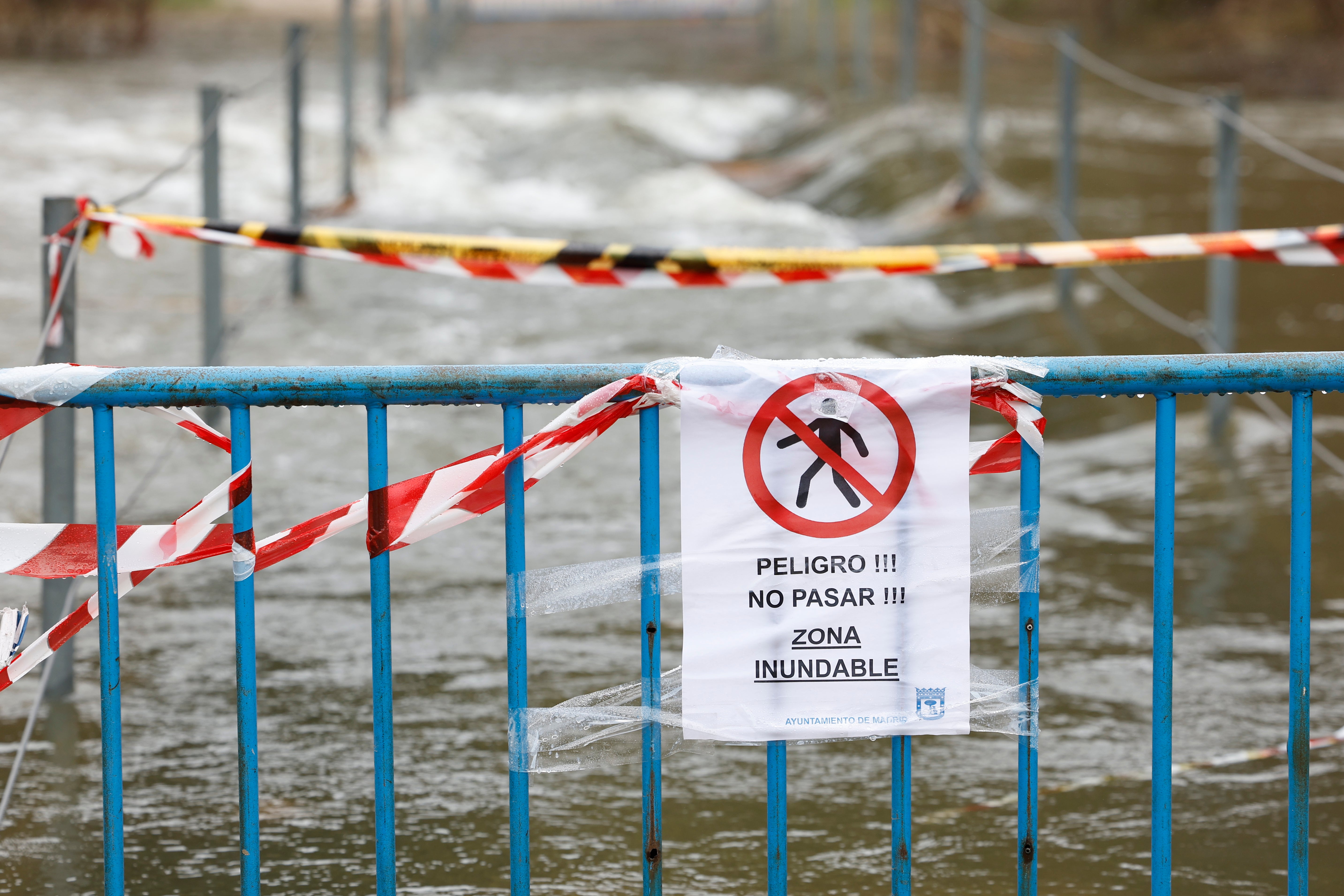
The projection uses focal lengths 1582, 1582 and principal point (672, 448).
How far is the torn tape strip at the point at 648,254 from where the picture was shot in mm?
4020

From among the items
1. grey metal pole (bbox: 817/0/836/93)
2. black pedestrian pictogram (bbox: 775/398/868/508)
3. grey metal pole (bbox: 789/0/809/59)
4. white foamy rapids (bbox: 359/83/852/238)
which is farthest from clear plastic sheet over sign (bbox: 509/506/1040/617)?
grey metal pole (bbox: 789/0/809/59)

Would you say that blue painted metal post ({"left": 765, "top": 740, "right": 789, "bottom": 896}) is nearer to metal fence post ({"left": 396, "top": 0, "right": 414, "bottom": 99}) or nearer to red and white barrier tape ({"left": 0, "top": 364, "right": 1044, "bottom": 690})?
red and white barrier tape ({"left": 0, "top": 364, "right": 1044, "bottom": 690})

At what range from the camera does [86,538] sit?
9.19 feet

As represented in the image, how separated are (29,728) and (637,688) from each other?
4.88 ft

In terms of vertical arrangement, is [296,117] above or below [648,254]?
above

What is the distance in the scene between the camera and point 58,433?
409 cm

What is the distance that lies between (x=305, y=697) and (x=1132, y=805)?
7.25ft

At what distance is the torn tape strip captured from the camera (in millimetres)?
4020

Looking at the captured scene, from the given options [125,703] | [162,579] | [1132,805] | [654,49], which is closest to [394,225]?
[162,579]

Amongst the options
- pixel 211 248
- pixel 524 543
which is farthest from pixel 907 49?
pixel 524 543

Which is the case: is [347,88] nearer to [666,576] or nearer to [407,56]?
[407,56]

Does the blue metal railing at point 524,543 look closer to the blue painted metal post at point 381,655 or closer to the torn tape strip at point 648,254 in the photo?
the blue painted metal post at point 381,655

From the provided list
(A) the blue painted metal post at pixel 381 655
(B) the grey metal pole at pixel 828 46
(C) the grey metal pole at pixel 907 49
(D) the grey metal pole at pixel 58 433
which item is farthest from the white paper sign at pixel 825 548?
(B) the grey metal pole at pixel 828 46

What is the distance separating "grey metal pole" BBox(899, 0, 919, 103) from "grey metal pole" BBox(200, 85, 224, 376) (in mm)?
8407
